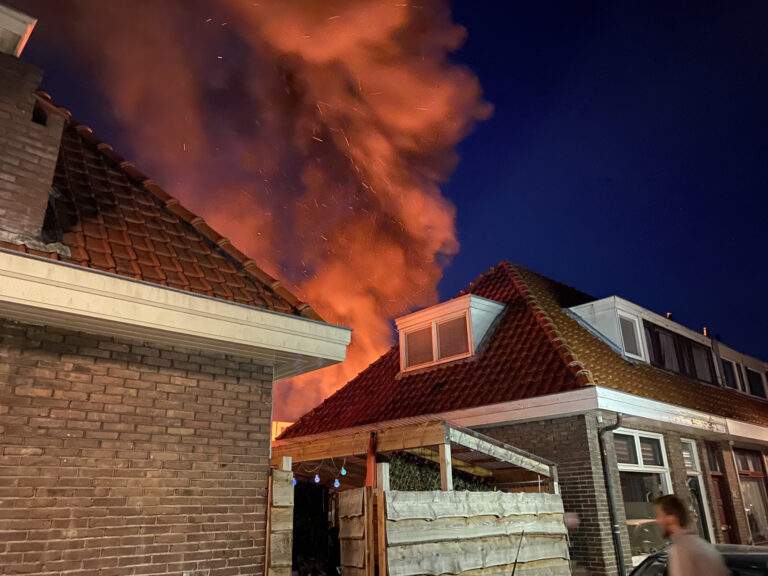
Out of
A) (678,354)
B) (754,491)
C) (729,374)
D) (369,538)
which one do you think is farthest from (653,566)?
(729,374)

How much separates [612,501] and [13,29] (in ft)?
39.7

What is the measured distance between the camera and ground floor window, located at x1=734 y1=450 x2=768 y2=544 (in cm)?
1728

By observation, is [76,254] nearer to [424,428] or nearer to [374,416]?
[424,428]

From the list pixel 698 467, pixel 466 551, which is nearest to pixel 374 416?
pixel 466 551

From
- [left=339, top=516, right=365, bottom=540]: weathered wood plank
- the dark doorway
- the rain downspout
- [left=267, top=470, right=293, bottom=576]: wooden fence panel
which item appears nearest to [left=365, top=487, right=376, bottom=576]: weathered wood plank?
[left=339, top=516, right=365, bottom=540]: weathered wood plank

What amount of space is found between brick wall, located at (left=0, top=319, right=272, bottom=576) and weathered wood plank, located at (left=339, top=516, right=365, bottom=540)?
1202 millimetres

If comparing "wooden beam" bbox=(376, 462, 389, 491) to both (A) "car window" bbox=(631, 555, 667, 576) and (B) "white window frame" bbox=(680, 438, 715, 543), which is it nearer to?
(A) "car window" bbox=(631, 555, 667, 576)

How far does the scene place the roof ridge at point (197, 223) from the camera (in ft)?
24.8

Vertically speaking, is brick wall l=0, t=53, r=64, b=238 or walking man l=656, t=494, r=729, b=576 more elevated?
brick wall l=0, t=53, r=64, b=238

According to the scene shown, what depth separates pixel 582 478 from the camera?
11.6m

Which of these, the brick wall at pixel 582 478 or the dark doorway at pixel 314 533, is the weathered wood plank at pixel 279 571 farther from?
the brick wall at pixel 582 478

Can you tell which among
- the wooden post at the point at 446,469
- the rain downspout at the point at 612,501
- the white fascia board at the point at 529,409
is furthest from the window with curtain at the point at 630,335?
the wooden post at the point at 446,469

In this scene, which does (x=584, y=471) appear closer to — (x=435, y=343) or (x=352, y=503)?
(x=435, y=343)

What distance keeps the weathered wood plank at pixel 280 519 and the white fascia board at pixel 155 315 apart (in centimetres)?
173
